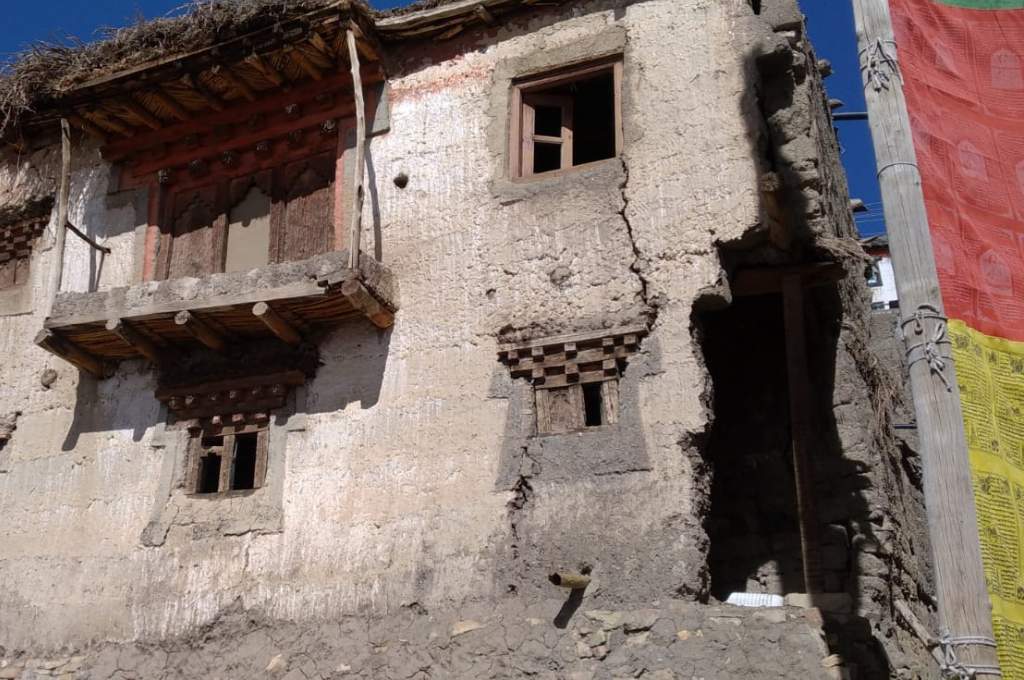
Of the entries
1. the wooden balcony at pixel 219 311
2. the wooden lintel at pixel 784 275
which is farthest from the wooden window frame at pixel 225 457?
the wooden lintel at pixel 784 275

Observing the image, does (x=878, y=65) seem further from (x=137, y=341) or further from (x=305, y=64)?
(x=137, y=341)

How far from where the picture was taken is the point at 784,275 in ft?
26.5

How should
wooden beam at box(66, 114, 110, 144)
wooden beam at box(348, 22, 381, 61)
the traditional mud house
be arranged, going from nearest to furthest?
the traditional mud house
wooden beam at box(348, 22, 381, 61)
wooden beam at box(66, 114, 110, 144)

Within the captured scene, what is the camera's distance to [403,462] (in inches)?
314

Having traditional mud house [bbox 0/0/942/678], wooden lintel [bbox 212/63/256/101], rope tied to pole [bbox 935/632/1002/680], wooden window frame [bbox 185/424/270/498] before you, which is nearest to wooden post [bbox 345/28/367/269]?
traditional mud house [bbox 0/0/942/678]

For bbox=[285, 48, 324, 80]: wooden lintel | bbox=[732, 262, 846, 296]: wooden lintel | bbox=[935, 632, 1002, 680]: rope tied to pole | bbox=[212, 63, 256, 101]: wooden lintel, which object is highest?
bbox=[285, 48, 324, 80]: wooden lintel

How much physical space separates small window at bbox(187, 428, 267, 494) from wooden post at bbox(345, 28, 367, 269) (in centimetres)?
159

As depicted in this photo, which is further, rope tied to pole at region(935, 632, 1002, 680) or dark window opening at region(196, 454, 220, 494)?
dark window opening at region(196, 454, 220, 494)

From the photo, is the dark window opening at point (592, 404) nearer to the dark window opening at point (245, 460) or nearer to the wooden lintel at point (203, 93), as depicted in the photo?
the dark window opening at point (245, 460)

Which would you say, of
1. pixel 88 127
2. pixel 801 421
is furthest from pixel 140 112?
pixel 801 421

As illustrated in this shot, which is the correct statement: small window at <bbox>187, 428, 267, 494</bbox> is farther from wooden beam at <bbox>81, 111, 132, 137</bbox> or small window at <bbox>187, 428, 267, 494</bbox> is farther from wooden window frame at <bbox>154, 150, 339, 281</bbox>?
wooden beam at <bbox>81, 111, 132, 137</bbox>

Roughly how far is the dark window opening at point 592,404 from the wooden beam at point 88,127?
5.19 m

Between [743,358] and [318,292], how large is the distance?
11.3ft

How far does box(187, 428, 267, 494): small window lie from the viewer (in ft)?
28.1
